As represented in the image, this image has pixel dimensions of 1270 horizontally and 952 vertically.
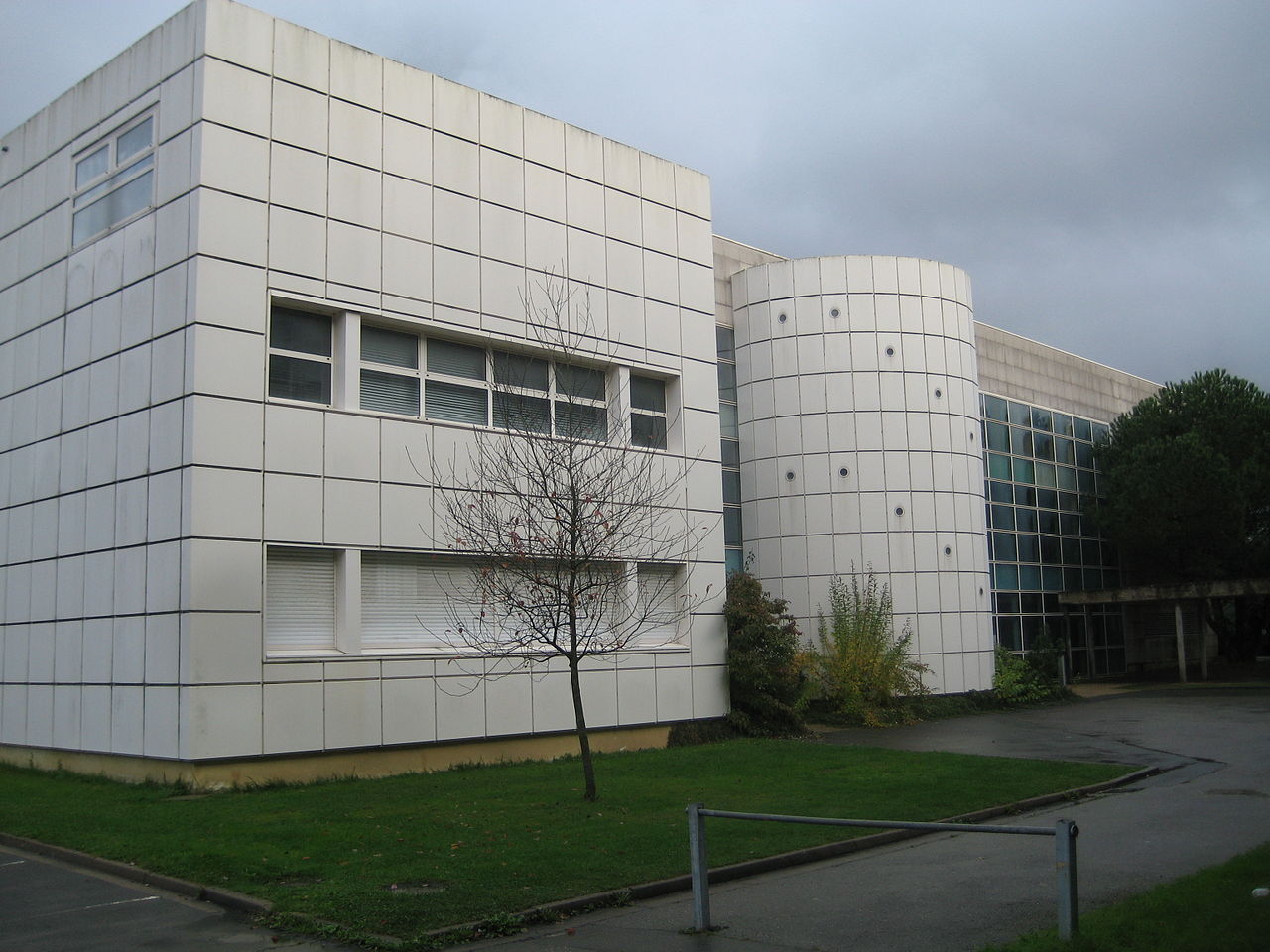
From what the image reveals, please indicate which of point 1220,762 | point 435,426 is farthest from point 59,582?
point 1220,762

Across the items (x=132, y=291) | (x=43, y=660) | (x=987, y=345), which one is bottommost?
(x=43, y=660)

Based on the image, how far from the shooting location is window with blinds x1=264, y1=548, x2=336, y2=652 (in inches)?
666

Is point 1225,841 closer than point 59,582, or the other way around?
point 1225,841

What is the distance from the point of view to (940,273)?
32562 millimetres

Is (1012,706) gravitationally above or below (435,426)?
below

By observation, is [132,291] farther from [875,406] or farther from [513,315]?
[875,406]

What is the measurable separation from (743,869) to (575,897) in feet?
6.19

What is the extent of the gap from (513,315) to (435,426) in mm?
2557

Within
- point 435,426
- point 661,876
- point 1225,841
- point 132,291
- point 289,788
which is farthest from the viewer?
point 435,426

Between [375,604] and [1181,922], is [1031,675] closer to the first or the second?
[375,604]

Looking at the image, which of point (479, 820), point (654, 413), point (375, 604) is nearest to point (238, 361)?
point (375, 604)

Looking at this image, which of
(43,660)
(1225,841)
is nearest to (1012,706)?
(1225,841)

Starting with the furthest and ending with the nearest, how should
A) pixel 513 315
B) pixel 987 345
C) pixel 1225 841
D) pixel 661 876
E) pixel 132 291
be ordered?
1. pixel 987 345
2. pixel 513 315
3. pixel 132 291
4. pixel 1225 841
5. pixel 661 876

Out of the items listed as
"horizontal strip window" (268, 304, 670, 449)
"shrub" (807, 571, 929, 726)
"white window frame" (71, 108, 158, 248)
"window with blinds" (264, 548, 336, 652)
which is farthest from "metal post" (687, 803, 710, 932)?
"shrub" (807, 571, 929, 726)
